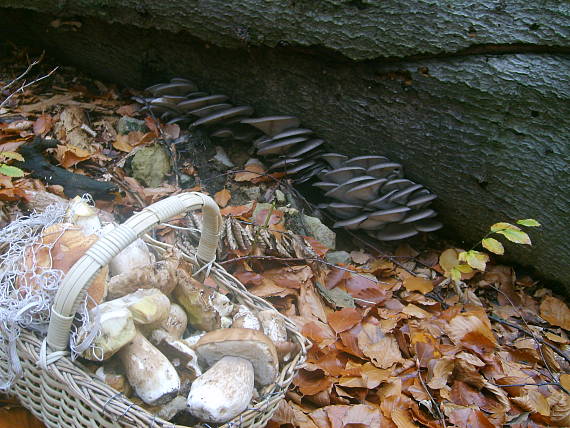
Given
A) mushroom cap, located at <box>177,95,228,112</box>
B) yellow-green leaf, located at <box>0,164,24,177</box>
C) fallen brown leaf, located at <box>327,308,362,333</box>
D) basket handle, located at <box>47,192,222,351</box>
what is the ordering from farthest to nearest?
mushroom cap, located at <box>177,95,228,112</box> → fallen brown leaf, located at <box>327,308,362,333</box> → yellow-green leaf, located at <box>0,164,24,177</box> → basket handle, located at <box>47,192,222,351</box>

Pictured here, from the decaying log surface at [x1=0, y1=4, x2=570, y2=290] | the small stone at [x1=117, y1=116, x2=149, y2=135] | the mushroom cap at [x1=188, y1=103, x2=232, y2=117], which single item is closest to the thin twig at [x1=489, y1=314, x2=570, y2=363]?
the decaying log surface at [x1=0, y1=4, x2=570, y2=290]

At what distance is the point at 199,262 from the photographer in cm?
208

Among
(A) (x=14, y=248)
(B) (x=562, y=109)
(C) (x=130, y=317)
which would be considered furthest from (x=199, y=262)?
(B) (x=562, y=109)

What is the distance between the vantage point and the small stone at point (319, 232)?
10.5ft

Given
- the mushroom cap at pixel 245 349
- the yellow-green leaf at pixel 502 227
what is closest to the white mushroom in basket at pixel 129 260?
the mushroom cap at pixel 245 349

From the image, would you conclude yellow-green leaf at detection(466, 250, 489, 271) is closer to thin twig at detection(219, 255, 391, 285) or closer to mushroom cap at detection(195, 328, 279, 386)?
thin twig at detection(219, 255, 391, 285)

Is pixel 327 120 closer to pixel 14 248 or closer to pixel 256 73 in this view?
pixel 256 73

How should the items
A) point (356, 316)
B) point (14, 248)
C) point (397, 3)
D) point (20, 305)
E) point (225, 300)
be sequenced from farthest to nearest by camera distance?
point (397, 3), point (356, 316), point (225, 300), point (14, 248), point (20, 305)

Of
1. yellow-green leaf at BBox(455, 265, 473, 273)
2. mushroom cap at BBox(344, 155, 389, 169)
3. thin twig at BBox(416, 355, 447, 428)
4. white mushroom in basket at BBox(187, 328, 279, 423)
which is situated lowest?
thin twig at BBox(416, 355, 447, 428)

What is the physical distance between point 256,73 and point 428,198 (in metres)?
1.57

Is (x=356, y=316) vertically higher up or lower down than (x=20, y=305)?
lower down

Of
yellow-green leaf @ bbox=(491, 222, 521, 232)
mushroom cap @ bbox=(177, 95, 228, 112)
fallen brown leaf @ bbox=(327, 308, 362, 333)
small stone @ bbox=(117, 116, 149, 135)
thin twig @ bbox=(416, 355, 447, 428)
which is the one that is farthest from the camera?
small stone @ bbox=(117, 116, 149, 135)

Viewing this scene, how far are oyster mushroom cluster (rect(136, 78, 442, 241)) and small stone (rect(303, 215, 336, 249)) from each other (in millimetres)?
138

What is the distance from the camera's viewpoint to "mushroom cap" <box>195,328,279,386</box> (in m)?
1.58
